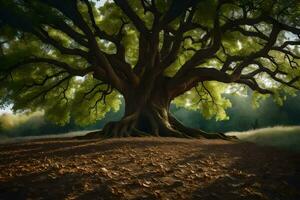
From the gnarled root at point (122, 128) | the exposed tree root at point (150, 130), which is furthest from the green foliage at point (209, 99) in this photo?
the gnarled root at point (122, 128)

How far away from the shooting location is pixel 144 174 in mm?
8656

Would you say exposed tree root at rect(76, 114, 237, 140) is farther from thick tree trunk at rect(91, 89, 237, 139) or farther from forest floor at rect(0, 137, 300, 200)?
forest floor at rect(0, 137, 300, 200)

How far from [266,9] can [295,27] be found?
6.06 ft

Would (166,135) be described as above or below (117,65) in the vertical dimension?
below

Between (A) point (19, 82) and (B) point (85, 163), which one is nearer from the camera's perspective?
(B) point (85, 163)

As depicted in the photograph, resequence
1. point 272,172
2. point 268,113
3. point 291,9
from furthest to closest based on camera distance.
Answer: point 268,113
point 291,9
point 272,172

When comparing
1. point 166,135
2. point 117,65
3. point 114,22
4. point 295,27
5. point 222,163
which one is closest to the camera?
point 222,163

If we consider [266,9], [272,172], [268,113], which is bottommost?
[272,172]

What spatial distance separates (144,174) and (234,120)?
41856 millimetres

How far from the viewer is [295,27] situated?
16.8 meters

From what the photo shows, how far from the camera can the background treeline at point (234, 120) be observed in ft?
148

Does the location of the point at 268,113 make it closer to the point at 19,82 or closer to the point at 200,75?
the point at 200,75

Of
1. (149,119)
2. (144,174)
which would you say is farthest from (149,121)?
(144,174)

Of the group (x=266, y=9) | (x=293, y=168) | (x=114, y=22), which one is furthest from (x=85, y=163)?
(x=114, y=22)
